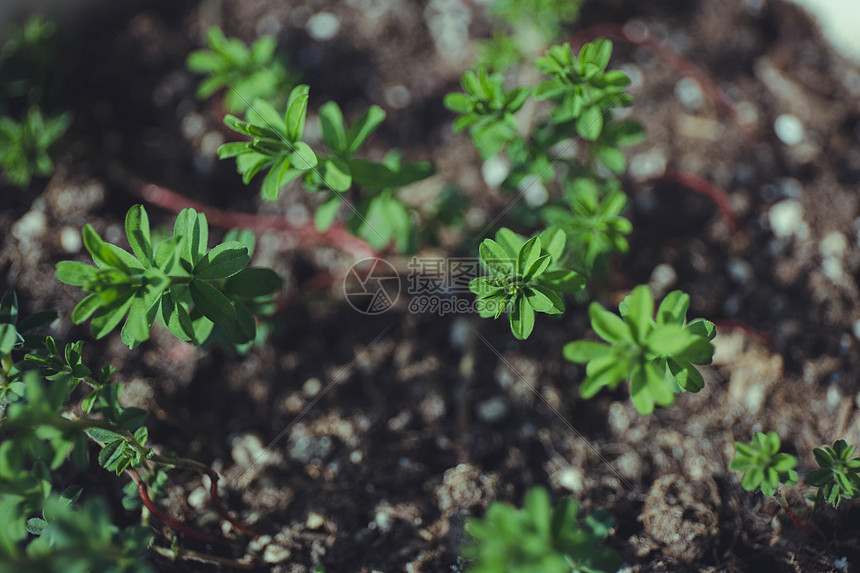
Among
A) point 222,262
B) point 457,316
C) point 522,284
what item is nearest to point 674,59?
point 457,316

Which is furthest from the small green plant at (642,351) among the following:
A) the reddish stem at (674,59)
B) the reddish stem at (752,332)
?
the reddish stem at (674,59)

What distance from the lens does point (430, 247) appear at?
2604 mm

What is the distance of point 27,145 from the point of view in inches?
97.4

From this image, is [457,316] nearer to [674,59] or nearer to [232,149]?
[232,149]

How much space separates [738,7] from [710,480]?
8.25 ft

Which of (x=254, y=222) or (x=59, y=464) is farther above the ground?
(x=59, y=464)

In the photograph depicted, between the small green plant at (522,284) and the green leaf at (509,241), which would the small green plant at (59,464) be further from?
the green leaf at (509,241)

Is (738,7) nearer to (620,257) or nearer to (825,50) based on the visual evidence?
(825,50)

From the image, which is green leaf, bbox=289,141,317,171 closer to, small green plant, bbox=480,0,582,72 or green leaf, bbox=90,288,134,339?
green leaf, bbox=90,288,134,339

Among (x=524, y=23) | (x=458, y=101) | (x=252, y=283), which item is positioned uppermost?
(x=524, y=23)

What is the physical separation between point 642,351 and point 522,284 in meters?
0.40

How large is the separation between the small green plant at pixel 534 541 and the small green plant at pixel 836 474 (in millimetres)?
705

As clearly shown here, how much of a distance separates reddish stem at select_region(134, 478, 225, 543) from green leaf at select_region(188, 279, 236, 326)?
578mm

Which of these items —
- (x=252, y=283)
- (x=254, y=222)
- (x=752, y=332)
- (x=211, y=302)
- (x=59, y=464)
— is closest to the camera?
(x=59, y=464)
